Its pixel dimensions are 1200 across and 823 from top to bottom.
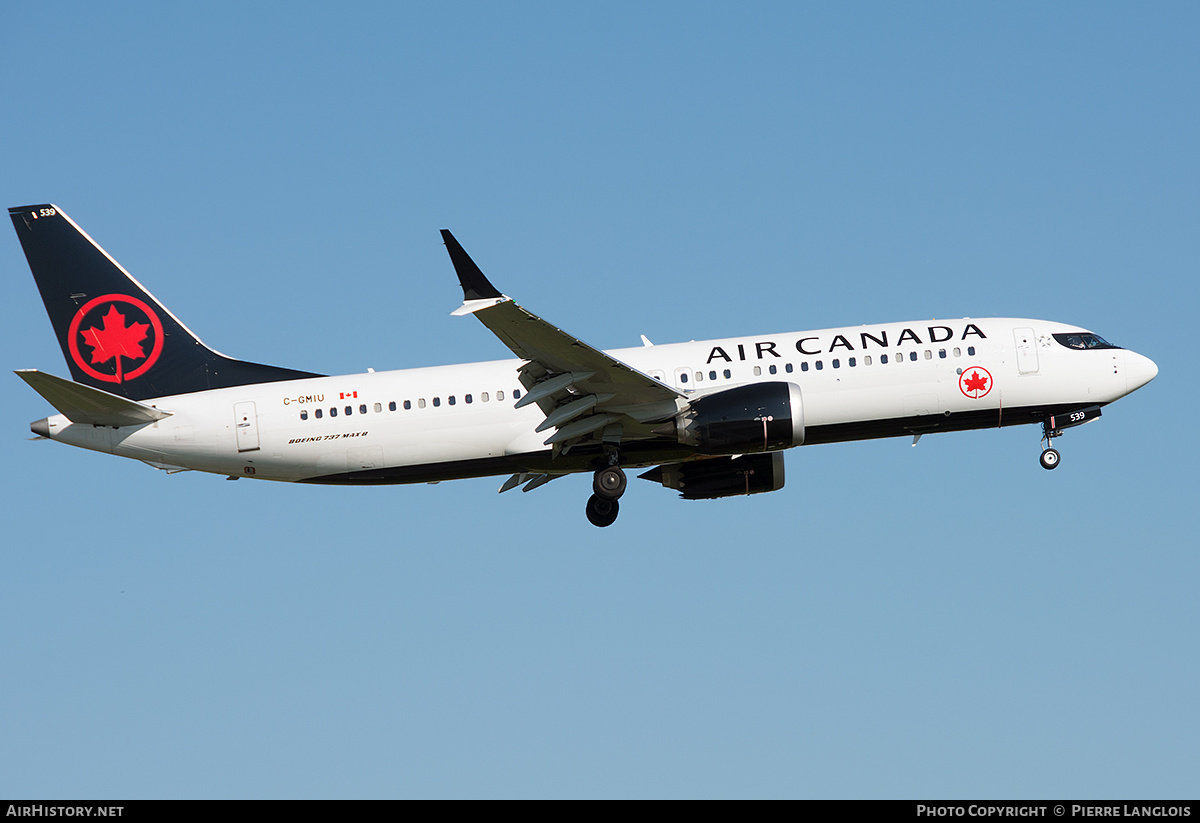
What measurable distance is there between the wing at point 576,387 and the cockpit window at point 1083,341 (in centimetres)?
1237

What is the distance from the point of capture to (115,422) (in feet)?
117

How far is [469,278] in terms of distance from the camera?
101 ft

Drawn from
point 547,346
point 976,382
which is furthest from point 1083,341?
point 547,346

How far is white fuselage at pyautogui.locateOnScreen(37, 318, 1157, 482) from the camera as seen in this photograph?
119 ft

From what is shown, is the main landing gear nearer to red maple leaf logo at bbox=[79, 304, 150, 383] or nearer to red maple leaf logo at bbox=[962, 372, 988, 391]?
red maple leaf logo at bbox=[962, 372, 988, 391]

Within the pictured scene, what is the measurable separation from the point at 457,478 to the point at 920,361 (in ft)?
46.4

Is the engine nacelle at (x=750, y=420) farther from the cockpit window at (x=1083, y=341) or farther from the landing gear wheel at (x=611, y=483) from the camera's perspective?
the cockpit window at (x=1083, y=341)

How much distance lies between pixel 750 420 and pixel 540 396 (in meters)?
5.86
